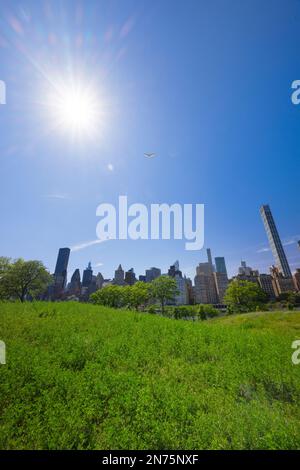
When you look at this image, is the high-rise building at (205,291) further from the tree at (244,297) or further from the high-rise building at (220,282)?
the tree at (244,297)

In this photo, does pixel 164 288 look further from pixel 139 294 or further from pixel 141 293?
pixel 139 294

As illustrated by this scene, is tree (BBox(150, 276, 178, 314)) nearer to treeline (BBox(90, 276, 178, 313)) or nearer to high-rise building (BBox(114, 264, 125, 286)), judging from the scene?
treeline (BBox(90, 276, 178, 313))

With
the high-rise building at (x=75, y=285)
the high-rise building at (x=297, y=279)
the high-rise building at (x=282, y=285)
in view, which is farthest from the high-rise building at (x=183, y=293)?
the high-rise building at (x=75, y=285)

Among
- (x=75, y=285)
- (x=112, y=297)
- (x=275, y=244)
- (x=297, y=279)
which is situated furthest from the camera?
(x=275, y=244)

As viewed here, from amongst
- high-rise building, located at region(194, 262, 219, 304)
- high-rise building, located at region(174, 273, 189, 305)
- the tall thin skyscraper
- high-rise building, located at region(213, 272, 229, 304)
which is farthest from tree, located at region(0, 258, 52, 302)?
the tall thin skyscraper

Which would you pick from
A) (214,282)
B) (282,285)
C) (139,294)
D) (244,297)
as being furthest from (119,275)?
(244,297)

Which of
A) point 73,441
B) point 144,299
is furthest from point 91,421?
point 144,299
